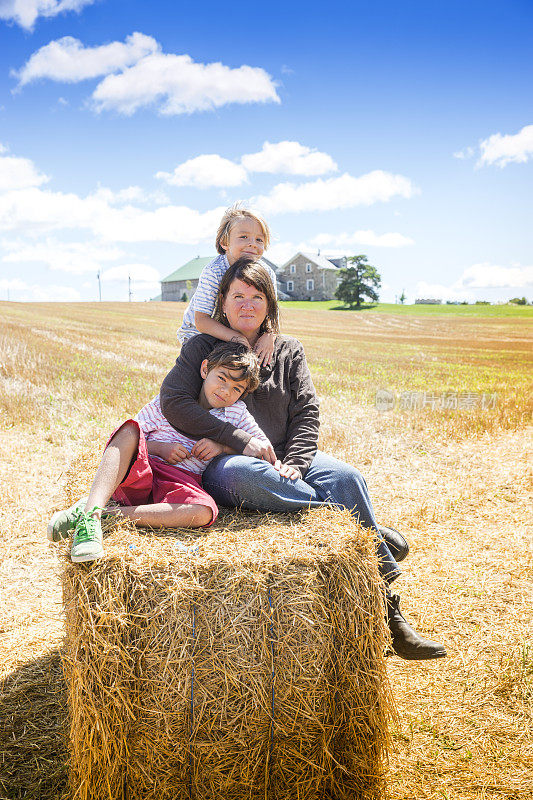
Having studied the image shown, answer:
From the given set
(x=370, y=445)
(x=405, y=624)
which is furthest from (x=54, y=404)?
(x=405, y=624)

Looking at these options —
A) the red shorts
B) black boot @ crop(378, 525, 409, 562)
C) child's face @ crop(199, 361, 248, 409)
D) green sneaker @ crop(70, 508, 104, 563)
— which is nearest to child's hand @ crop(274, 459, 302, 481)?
the red shorts

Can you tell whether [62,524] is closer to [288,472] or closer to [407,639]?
[288,472]

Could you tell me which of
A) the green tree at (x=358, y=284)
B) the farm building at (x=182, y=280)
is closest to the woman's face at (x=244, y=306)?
the green tree at (x=358, y=284)

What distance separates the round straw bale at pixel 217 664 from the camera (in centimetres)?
214

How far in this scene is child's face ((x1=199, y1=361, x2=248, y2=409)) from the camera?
303cm

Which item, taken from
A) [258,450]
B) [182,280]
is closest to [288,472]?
[258,450]

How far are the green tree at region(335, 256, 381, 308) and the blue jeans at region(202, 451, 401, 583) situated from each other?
1417 inches

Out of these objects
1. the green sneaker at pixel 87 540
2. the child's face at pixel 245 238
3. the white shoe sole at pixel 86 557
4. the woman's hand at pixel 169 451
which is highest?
the child's face at pixel 245 238

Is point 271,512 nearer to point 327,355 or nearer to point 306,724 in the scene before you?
point 306,724

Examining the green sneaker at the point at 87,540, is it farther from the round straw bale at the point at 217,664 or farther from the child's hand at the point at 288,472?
the child's hand at the point at 288,472

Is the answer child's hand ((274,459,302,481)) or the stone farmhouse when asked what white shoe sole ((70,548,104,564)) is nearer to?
child's hand ((274,459,302,481))

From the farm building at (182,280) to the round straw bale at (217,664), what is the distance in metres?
49.9

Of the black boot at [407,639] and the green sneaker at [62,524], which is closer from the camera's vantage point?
the green sneaker at [62,524]

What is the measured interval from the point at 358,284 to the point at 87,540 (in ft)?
123
